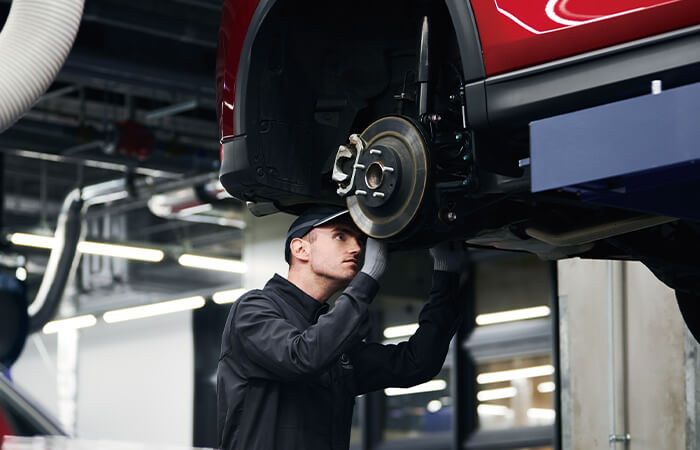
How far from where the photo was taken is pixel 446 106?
116 inches

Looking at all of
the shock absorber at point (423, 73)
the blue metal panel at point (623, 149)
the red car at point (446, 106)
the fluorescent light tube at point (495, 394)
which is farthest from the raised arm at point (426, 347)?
the fluorescent light tube at point (495, 394)

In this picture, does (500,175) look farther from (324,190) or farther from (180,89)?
(180,89)

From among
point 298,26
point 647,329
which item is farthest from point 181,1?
point 298,26

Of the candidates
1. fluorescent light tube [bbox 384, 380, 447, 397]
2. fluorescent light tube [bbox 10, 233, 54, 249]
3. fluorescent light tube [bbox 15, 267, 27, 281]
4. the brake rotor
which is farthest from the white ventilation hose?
fluorescent light tube [bbox 10, 233, 54, 249]

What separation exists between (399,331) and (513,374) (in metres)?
1.45

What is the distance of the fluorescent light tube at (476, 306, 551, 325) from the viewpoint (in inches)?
310

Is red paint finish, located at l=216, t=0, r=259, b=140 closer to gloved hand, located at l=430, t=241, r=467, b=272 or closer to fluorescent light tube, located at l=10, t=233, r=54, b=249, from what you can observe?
gloved hand, located at l=430, t=241, r=467, b=272

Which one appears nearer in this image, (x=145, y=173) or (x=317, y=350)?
(x=317, y=350)

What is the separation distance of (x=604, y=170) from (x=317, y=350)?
103 cm

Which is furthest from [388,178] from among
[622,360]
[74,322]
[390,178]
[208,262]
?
[74,322]

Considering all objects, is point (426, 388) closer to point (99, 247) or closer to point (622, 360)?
point (622, 360)

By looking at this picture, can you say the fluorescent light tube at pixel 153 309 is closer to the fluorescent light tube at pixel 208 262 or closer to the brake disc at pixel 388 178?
the fluorescent light tube at pixel 208 262

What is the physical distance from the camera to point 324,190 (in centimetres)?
334

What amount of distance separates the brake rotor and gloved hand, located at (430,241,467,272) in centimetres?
56
